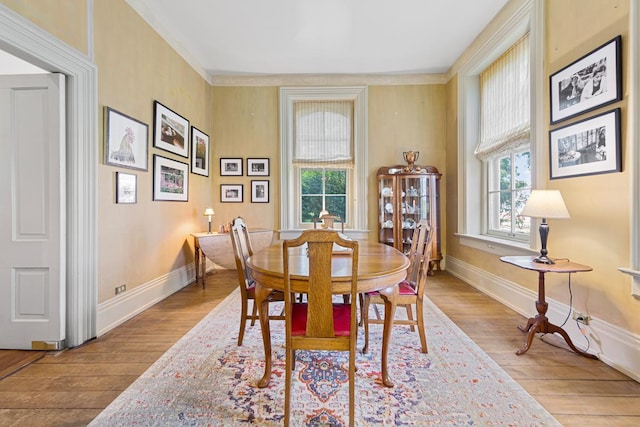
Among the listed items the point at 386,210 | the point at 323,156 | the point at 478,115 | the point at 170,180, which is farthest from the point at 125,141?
the point at 478,115

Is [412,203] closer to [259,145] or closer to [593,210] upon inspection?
[593,210]

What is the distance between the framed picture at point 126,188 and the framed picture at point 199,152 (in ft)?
4.40

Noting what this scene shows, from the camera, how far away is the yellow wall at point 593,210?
6.39ft

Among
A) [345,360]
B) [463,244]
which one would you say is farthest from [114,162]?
[463,244]

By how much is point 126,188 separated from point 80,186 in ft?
1.80

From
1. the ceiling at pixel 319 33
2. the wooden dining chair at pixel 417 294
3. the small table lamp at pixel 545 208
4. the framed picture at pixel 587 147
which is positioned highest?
the ceiling at pixel 319 33

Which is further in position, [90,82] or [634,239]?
[90,82]

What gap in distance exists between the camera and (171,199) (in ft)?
12.1

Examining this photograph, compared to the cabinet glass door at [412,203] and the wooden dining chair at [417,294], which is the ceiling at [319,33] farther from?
the wooden dining chair at [417,294]

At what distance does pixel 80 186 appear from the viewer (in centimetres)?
232

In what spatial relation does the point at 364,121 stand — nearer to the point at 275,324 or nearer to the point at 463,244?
the point at 463,244

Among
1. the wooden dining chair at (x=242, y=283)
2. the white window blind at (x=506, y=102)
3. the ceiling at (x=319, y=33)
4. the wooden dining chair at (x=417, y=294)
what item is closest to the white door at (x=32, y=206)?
the wooden dining chair at (x=242, y=283)

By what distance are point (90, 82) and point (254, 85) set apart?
2890mm

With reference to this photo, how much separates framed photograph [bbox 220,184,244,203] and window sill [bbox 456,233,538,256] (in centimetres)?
357
